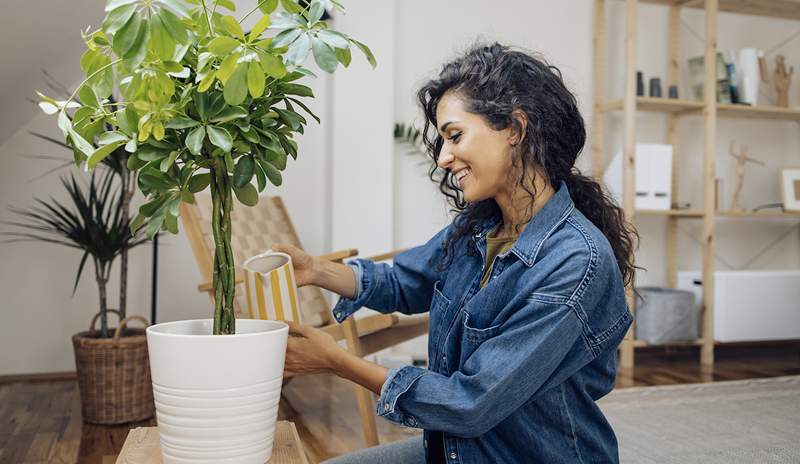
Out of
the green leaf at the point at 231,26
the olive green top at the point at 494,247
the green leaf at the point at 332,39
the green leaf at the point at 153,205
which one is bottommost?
the olive green top at the point at 494,247

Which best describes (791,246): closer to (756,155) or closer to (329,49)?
(756,155)

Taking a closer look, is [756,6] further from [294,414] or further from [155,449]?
[155,449]

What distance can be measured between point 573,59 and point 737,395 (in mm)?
1975

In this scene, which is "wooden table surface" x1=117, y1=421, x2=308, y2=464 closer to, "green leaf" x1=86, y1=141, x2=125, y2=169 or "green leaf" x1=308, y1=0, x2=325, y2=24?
"green leaf" x1=86, y1=141, x2=125, y2=169

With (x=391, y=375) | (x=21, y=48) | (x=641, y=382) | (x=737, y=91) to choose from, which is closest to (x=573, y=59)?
(x=737, y=91)

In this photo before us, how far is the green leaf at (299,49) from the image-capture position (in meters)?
0.77

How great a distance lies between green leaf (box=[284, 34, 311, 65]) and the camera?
2.52 ft

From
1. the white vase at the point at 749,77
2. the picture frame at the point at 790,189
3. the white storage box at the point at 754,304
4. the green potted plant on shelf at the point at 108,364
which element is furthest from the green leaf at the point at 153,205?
the picture frame at the point at 790,189

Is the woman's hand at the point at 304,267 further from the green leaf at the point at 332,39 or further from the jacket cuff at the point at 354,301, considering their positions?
the green leaf at the point at 332,39

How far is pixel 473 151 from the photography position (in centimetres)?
110

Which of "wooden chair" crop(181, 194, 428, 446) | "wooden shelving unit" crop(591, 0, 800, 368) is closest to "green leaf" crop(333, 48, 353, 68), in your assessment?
"wooden chair" crop(181, 194, 428, 446)

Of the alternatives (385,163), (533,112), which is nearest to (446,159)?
(533,112)

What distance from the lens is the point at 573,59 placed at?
3.92 m

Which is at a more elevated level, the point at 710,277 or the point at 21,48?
the point at 21,48
